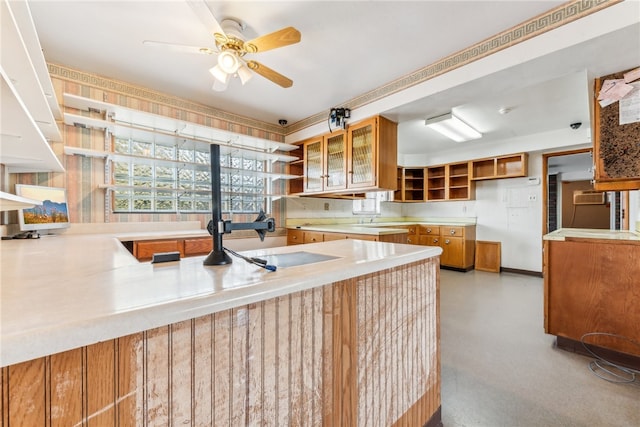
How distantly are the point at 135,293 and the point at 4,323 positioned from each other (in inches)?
7.9

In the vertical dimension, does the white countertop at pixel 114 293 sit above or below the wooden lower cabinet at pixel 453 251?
above

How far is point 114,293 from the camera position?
1.97ft

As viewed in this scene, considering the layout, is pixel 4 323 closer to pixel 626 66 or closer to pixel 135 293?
pixel 135 293

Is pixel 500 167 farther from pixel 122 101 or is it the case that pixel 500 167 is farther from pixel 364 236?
pixel 122 101

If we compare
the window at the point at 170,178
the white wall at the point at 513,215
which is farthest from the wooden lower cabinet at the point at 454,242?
the window at the point at 170,178

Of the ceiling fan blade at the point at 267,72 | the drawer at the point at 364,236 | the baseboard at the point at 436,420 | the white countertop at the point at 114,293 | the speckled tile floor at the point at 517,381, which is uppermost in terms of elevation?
the ceiling fan blade at the point at 267,72

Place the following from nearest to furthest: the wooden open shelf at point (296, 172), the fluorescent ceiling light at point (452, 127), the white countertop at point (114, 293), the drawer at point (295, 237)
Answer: the white countertop at point (114, 293)
the fluorescent ceiling light at point (452, 127)
the drawer at point (295, 237)
the wooden open shelf at point (296, 172)

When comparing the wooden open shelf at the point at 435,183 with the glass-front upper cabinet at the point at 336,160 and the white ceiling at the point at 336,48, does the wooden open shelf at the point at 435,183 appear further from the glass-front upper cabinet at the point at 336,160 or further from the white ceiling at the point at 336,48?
the glass-front upper cabinet at the point at 336,160

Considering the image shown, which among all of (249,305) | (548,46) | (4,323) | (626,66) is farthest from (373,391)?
(626,66)

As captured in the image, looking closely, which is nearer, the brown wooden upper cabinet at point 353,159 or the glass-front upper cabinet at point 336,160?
the brown wooden upper cabinet at point 353,159

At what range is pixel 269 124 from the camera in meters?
4.11

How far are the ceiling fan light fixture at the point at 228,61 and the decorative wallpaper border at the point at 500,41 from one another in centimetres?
158

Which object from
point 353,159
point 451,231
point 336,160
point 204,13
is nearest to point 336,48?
point 204,13

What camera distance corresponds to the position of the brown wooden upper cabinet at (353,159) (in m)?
3.08
